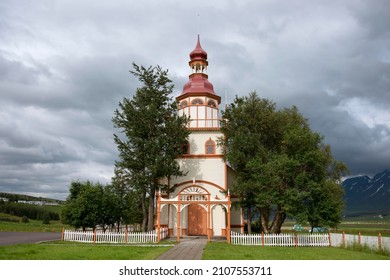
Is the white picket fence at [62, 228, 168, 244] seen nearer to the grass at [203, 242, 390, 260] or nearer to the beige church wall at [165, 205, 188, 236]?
the beige church wall at [165, 205, 188, 236]

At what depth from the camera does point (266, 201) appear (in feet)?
89.9

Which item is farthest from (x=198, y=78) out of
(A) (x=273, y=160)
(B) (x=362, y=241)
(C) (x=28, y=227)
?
(C) (x=28, y=227)

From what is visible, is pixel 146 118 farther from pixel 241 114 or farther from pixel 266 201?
pixel 266 201

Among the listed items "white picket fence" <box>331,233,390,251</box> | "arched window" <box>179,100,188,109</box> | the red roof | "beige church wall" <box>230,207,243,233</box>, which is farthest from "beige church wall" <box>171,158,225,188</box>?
"white picket fence" <box>331,233,390,251</box>

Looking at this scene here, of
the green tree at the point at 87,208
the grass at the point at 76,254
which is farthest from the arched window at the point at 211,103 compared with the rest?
the grass at the point at 76,254

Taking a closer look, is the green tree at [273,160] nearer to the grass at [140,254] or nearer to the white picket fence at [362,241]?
the white picket fence at [362,241]

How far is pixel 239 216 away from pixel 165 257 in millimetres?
18269

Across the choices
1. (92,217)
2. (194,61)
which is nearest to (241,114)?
(194,61)

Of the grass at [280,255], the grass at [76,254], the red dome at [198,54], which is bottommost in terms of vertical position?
the grass at [280,255]

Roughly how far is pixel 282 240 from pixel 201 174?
384 inches

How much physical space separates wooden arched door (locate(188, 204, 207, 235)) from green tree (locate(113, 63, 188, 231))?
354 cm

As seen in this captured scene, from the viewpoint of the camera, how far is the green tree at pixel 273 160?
2756cm

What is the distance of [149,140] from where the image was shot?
30891 mm

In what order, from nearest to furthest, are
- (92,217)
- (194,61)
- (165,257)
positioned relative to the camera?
(165,257)
(92,217)
(194,61)
